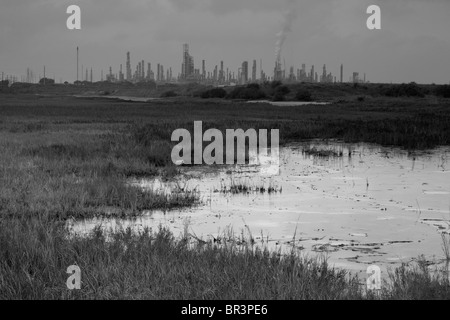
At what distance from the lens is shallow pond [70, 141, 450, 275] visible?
9.84 m

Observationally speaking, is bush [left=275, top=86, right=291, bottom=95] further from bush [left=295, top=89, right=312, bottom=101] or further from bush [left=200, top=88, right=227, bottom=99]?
bush [left=200, top=88, right=227, bottom=99]

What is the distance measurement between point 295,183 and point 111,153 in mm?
6562

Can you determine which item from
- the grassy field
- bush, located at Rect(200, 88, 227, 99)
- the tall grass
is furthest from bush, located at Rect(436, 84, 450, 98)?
the tall grass

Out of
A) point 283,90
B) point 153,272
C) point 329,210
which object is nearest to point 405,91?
point 283,90

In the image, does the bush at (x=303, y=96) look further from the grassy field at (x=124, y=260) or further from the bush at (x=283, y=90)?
the grassy field at (x=124, y=260)

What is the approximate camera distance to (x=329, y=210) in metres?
12.9

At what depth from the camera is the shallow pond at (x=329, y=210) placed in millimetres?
9844

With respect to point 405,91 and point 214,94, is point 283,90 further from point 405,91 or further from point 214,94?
point 405,91

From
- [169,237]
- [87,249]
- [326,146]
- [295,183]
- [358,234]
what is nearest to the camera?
[87,249]

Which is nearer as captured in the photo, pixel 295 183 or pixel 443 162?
pixel 295 183
